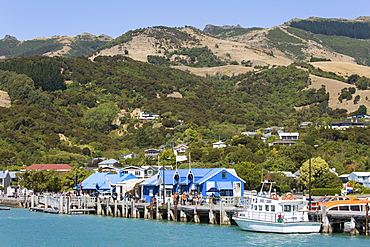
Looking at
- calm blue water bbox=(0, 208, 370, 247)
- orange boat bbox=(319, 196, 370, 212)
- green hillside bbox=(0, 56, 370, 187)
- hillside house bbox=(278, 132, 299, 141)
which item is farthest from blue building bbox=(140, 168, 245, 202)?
hillside house bbox=(278, 132, 299, 141)

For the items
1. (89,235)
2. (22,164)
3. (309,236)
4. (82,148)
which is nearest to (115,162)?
(22,164)

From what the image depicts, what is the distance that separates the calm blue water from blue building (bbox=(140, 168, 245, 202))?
7.91 metres

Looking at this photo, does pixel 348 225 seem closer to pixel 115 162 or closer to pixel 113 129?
pixel 115 162

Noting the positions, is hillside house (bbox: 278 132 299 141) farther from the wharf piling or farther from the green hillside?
Result: the wharf piling

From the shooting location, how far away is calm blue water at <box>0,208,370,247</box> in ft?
146

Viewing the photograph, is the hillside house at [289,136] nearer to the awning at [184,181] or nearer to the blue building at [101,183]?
the blue building at [101,183]

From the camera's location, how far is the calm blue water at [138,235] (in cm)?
4442

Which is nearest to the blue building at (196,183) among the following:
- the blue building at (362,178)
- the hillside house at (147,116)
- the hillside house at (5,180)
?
the blue building at (362,178)

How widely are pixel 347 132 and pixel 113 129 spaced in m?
79.7

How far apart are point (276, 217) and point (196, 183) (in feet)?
61.1

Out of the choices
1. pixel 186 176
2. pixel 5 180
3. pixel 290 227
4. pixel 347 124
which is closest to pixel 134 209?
pixel 186 176

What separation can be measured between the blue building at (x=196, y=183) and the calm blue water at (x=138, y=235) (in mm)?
7910

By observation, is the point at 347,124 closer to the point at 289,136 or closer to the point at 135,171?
the point at 289,136

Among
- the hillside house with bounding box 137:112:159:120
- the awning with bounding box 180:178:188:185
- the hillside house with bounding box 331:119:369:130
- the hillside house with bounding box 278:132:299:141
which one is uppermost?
the hillside house with bounding box 137:112:159:120
